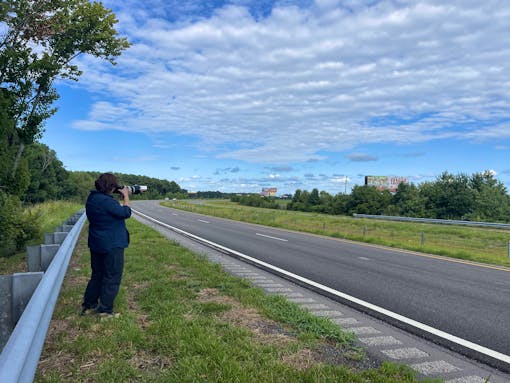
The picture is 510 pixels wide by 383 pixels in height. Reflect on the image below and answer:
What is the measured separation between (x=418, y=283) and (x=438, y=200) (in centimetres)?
5140

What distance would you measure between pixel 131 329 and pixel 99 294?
2.96 feet

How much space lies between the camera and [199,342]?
12.6 feet

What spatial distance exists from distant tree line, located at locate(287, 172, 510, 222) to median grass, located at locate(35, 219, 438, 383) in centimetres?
4666

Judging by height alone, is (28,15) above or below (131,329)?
above

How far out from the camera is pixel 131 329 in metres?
4.22

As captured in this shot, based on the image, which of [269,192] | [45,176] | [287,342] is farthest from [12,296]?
[269,192]

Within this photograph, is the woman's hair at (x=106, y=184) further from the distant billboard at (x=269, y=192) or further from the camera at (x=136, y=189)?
the distant billboard at (x=269, y=192)

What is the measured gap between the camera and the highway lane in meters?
5.29

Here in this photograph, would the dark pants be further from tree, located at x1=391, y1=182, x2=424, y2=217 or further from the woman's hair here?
tree, located at x1=391, y1=182, x2=424, y2=217

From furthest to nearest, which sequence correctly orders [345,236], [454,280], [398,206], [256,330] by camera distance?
1. [398,206]
2. [345,236]
3. [454,280]
4. [256,330]

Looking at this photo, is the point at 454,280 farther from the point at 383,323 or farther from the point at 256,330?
the point at 256,330

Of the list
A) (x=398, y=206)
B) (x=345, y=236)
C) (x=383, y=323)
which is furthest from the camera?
(x=398, y=206)

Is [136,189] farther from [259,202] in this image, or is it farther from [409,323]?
[259,202]

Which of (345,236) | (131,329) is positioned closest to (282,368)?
(131,329)
